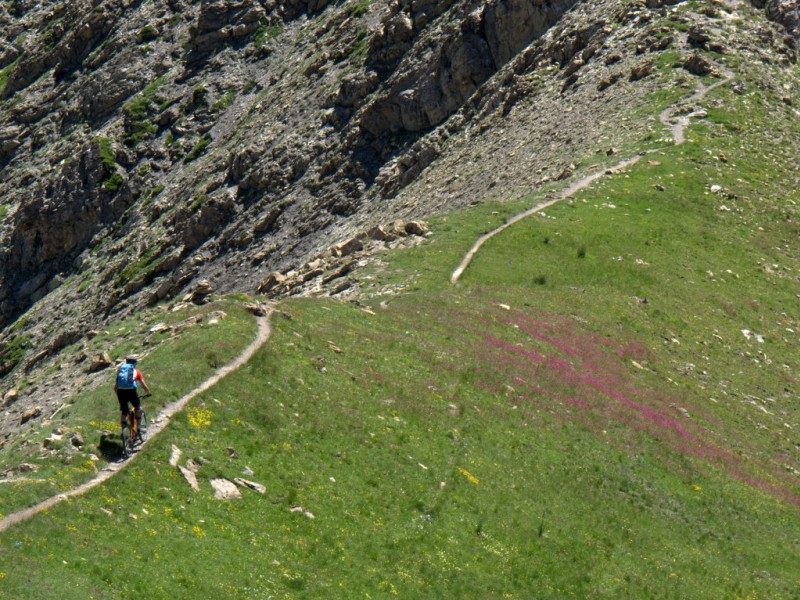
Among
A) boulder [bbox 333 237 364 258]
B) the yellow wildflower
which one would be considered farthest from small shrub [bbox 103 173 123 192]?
the yellow wildflower

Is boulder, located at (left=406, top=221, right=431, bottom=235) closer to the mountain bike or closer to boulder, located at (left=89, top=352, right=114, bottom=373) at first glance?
boulder, located at (left=89, top=352, right=114, bottom=373)

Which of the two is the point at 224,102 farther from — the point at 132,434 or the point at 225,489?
the point at 225,489

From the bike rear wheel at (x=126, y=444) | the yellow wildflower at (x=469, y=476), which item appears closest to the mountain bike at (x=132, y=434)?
the bike rear wheel at (x=126, y=444)

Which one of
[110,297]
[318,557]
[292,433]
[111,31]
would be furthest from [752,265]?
[111,31]

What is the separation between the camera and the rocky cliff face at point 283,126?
90562 millimetres

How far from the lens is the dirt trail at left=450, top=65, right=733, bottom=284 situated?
6053cm

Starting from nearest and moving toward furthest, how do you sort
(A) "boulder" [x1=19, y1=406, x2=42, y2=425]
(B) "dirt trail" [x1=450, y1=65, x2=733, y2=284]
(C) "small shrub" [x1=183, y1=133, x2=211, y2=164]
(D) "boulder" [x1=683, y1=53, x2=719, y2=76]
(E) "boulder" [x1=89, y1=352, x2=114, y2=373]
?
(E) "boulder" [x1=89, y1=352, x2=114, y2=373]
(A) "boulder" [x1=19, y1=406, x2=42, y2=425]
(B) "dirt trail" [x1=450, y1=65, x2=733, y2=284]
(D) "boulder" [x1=683, y1=53, x2=719, y2=76]
(C) "small shrub" [x1=183, y1=133, x2=211, y2=164]

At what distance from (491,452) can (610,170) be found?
42580mm

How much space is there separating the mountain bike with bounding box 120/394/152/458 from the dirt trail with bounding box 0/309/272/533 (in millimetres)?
243

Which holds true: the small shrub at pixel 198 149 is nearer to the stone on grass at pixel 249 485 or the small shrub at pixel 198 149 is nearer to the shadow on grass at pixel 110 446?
the shadow on grass at pixel 110 446

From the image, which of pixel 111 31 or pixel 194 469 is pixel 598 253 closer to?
pixel 194 469

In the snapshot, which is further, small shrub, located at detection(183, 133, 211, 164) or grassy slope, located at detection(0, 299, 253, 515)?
small shrub, located at detection(183, 133, 211, 164)

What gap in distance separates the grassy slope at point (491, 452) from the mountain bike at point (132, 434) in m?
0.50

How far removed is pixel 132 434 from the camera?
91.9 feet
